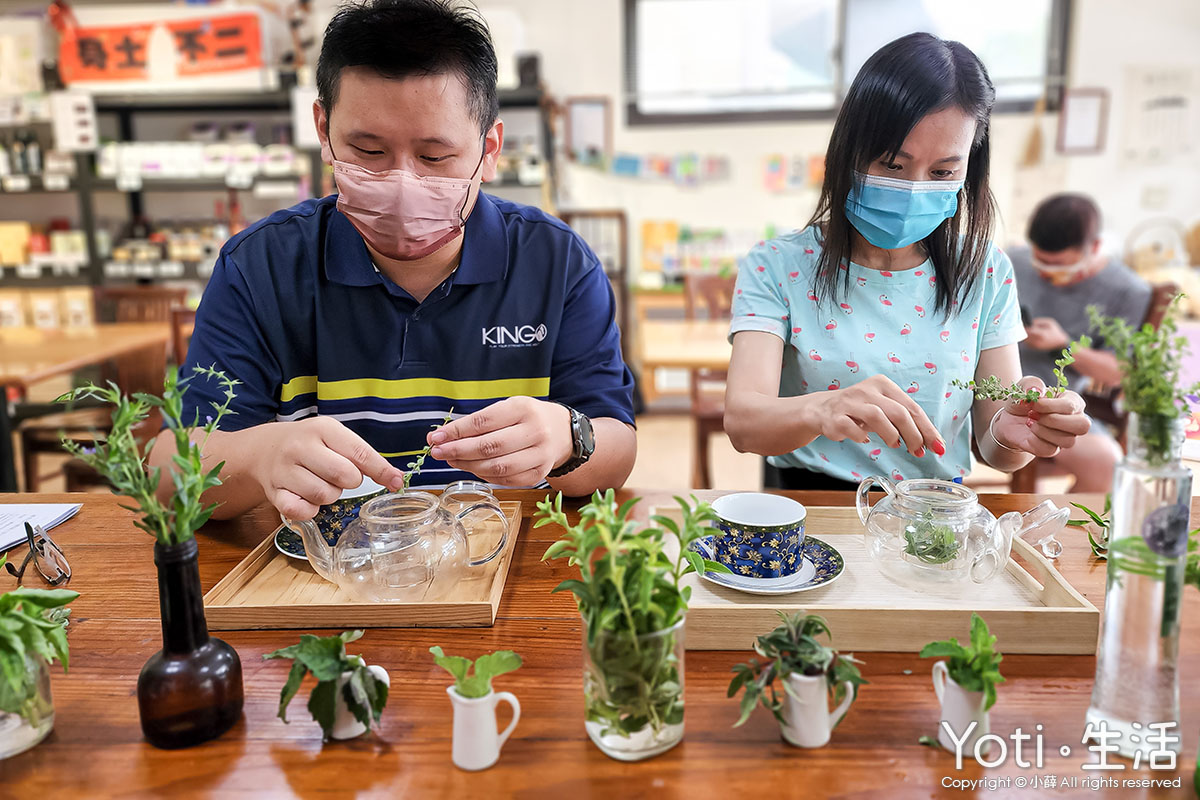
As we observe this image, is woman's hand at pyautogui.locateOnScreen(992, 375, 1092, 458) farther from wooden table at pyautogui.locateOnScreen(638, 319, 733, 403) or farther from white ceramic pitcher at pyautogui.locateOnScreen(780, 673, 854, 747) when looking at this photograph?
wooden table at pyautogui.locateOnScreen(638, 319, 733, 403)

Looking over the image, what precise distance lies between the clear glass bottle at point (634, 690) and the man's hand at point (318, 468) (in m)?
0.41

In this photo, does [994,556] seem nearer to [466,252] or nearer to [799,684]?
[799,684]

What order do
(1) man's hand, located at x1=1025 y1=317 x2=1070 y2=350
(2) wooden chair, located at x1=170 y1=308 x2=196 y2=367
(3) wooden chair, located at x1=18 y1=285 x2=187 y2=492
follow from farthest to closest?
(2) wooden chair, located at x1=170 y1=308 x2=196 y2=367, (3) wooden chair, located at x1=18 y1=285 x2=187 y2=492, (1) man's hand, located at x1=1025 y1=317 x2=1070 y2=350

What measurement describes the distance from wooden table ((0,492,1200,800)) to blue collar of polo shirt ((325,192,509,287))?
70cm

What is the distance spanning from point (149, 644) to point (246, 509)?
402 mm

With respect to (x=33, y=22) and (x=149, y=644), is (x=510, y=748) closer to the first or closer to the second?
(x=149, y=644)

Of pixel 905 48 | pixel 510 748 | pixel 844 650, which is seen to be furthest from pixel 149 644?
pixel 905 48

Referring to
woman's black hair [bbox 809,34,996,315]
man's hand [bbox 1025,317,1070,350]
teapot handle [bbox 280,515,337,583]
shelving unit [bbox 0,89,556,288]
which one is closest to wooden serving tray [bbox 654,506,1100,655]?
teapot handle [bbox 280,515,337,583]

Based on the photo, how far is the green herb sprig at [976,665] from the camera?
2.46 ft

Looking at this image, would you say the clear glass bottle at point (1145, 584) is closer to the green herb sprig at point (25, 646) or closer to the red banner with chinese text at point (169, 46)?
the green herb sprig at point (25, 646)

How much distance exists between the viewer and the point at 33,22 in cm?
481

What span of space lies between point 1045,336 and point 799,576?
213 cm

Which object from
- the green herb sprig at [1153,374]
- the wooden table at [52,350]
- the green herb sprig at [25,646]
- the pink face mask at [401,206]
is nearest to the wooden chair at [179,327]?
the wooden table at [52,350]

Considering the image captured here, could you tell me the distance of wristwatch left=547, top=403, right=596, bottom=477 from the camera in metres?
1.30
